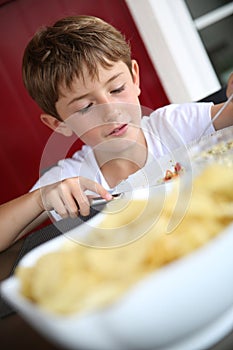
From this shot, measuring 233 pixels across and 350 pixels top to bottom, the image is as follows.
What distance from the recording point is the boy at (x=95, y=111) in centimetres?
84

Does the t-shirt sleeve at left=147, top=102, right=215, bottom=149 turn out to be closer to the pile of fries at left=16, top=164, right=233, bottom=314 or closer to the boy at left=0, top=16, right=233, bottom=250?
the boy at left=0, top=16, right=233, bottom=250

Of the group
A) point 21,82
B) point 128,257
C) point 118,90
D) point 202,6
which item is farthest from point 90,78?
point 202,6

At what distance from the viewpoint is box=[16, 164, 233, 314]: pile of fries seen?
0.21m

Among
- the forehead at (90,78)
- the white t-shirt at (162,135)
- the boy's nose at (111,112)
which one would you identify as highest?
the forehead at (90,78)

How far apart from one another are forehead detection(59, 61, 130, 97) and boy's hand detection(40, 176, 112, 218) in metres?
0.25

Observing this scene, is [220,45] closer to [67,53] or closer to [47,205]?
[67,53]

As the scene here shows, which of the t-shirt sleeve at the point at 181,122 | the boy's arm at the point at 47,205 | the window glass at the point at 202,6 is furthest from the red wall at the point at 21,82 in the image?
the boy's arm at the point at 47,205

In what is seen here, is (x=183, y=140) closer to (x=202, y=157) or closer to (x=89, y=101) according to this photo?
(x=89, y=101)

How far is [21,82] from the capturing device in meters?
1.66

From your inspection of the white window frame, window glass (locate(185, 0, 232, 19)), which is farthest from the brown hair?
window glass (locate(185, 0, 232, 19))

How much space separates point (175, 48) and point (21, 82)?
599 millimetres

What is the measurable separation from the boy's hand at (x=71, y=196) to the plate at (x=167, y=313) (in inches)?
15.4

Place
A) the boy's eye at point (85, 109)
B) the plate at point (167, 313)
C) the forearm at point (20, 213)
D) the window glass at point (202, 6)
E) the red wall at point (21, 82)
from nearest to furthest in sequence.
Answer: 1. the plate at point (167, 313)
2. the forearm at point (20, 213)
3. the boy's eye at point (85, 109)
4. the red wall at point (21, 82)
5. the window glass at point (202, 6)

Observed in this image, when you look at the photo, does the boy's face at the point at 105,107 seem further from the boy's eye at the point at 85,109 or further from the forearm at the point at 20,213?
the forearm at the point at 20,213
